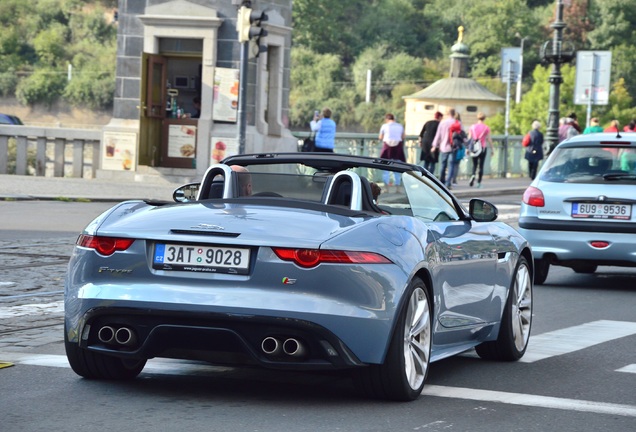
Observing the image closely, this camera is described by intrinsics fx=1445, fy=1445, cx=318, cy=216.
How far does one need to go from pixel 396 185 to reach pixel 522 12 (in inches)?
6363

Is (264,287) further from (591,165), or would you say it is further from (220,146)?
(220,146)

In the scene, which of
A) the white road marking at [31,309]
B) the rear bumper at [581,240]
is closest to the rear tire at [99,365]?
the white road marking at [31,309]

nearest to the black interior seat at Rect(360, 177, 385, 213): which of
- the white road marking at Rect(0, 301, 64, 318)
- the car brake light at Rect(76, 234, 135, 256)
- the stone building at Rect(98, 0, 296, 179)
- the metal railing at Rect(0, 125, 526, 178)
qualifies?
the car brake light at Rect(76, 234, 135, 256)

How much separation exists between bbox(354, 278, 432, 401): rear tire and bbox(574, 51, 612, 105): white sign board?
3429 centimetres

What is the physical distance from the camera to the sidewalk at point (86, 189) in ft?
84.1

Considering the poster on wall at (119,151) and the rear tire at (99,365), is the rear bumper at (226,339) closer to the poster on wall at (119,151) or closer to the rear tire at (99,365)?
the rear tire at (99,365)

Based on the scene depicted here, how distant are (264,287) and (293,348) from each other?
321 millimetres

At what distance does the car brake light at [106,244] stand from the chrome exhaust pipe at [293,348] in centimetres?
87

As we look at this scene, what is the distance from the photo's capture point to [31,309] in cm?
1060

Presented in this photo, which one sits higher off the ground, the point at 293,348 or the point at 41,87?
the point at 41,87

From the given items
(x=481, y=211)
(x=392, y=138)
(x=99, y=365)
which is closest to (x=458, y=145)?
(x=392, y=138)

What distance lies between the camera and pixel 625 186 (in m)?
13.6

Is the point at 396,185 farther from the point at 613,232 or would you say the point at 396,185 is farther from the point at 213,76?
the point at 213,76

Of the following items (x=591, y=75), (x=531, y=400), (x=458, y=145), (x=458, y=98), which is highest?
(x=591, y=75)
